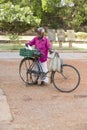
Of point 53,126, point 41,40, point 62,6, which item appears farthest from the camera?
point 62,6

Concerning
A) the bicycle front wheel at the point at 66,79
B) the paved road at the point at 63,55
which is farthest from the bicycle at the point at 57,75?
the paved road at the point at 63,55

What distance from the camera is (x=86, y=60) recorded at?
17.5 meters

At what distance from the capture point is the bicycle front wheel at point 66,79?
411 inches

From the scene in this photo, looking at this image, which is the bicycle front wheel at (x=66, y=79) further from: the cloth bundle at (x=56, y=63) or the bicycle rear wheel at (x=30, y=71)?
the bicycle rear wheel at (x=30, y=71)

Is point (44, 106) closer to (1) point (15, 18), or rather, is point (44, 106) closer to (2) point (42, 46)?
(2) point (42, 46)

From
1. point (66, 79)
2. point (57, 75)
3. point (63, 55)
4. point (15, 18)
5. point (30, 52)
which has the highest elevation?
point (30, 52)

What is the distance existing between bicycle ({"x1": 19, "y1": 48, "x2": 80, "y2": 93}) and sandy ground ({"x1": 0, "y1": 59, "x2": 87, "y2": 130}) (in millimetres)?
164

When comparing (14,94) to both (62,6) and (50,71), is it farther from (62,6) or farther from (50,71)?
(62,6)

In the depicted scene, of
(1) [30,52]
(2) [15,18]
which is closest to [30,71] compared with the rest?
(1) [30,52]

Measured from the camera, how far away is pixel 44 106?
8781 mm

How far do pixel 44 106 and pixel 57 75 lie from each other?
2.05 meters

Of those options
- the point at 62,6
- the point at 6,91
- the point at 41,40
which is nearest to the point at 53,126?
the point at 6,91

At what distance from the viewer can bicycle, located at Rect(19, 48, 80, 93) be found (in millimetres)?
10469

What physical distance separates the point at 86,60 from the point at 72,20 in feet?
45.6
